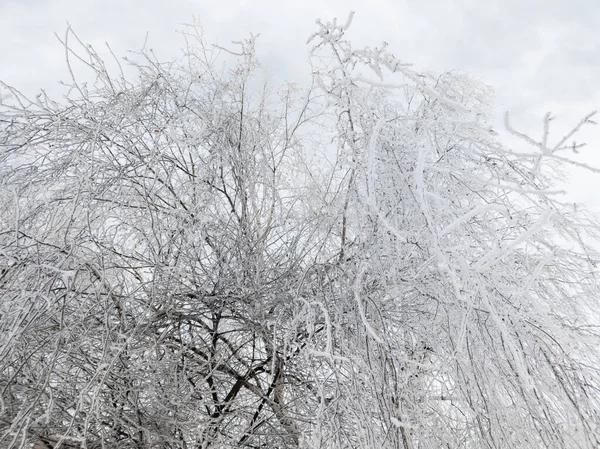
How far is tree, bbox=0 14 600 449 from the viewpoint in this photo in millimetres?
2307

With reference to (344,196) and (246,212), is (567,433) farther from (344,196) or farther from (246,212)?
(246,212)

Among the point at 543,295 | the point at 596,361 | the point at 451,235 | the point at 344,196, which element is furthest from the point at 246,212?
the point at 596,361

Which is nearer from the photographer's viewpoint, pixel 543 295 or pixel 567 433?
pixel 567 433

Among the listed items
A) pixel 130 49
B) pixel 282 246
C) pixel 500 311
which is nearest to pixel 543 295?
pixel 500 311

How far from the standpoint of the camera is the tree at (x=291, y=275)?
2.31 m

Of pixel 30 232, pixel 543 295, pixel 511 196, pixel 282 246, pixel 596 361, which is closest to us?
pixel 596 361

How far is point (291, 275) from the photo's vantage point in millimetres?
3271

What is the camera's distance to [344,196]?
328cm

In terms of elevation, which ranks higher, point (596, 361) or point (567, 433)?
point (596, 361)

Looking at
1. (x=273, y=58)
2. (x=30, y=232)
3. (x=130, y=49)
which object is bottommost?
(x=30, y=232)

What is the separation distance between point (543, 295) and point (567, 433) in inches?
33.5

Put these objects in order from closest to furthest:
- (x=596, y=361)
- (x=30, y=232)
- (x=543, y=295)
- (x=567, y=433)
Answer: (x=567, y=433) < (x=596, y=361) < (x=543, y=295) < (x=30, y=232)

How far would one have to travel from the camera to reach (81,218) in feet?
11.4

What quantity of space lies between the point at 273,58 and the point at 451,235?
277 centimetres
